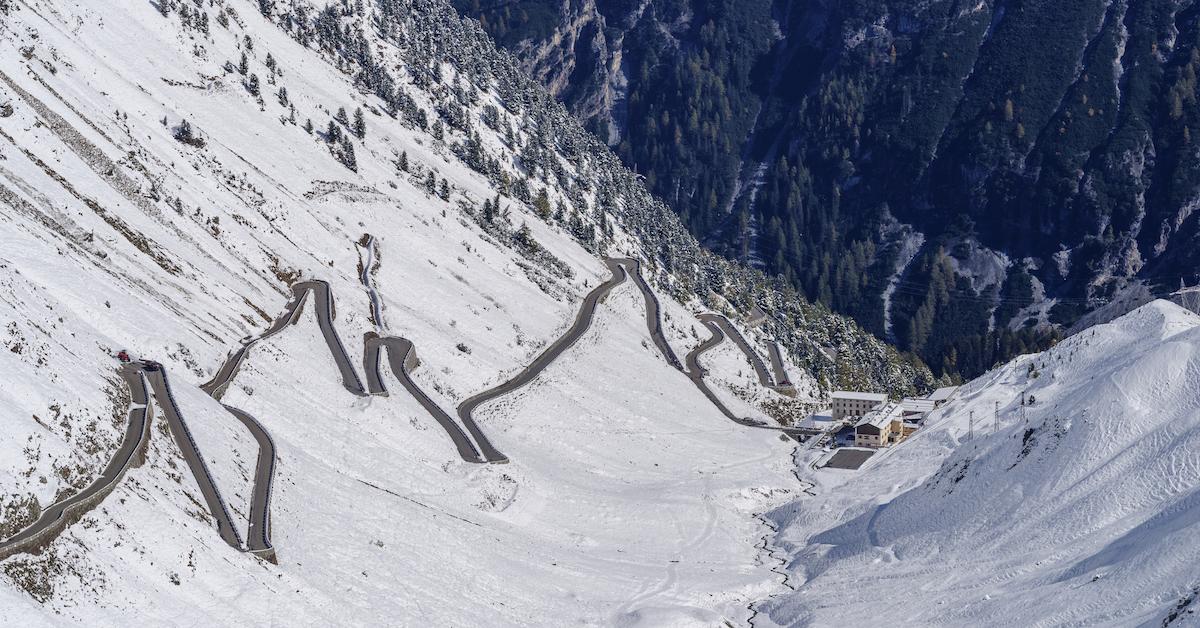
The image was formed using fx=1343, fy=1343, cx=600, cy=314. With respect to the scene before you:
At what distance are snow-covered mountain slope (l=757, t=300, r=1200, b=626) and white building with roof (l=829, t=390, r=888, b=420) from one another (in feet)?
101

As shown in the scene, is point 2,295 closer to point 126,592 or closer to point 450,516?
point 126,592

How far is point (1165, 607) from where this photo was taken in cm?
4762

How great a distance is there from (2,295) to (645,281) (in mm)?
85628

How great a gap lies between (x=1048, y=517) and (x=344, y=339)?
49133mm

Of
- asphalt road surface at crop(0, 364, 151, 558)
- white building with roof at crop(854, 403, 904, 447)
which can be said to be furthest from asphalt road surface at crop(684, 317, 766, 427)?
asphalt road surface at crop(0, 364, 151, 558)

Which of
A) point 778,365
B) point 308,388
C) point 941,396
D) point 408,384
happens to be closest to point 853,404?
point 941,396

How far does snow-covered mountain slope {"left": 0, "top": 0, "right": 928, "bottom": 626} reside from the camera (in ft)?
178

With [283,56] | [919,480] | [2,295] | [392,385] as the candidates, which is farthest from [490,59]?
[2,295]

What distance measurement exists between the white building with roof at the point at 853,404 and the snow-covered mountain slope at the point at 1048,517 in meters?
30.7

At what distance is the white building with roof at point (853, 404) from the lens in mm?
117688

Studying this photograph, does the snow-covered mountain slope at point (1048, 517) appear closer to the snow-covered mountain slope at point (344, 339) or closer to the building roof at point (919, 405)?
the snow-covered mountain slope at point (344, 339)

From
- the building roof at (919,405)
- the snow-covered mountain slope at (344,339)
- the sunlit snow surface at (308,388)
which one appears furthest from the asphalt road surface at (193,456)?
the building roof at (919,405)

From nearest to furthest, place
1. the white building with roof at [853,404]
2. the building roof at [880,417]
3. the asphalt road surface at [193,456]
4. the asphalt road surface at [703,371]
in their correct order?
the asphalt road surface at [193,456] → the building roof at [880,417] → the asphalt road surface at [703,371] → the white building with roof at [853,404]

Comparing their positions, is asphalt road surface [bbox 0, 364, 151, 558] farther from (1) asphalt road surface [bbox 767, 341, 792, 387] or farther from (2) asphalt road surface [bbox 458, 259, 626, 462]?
(1) asphalt road surface [bbox 767, 341, 792, 387]
